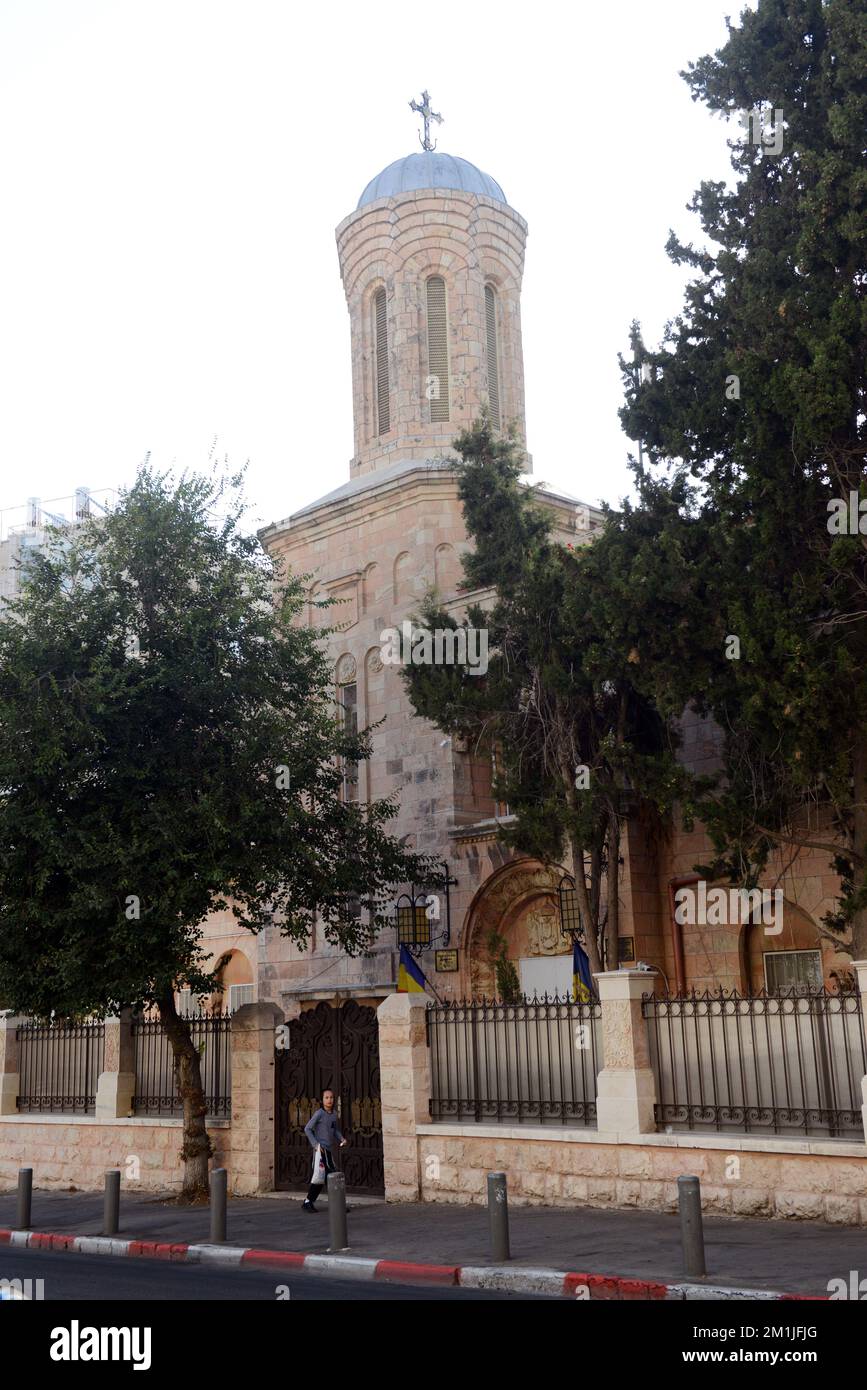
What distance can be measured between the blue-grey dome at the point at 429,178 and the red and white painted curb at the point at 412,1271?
74.6ft

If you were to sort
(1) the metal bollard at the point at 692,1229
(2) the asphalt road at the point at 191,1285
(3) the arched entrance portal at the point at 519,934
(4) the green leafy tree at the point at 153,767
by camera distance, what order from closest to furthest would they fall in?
(1) the metal bollard at the point at 692,1229 → (2) the asphalt road at the point at 191,1285 → (4) the green leafy tree at the point at 153,767 → (3) the arched entrance portal at the point at 519,934

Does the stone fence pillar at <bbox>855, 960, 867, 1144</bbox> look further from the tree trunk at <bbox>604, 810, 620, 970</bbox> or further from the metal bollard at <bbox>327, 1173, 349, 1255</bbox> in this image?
the tree trunk at <bbox>604, 810, 620, 970</bbox>

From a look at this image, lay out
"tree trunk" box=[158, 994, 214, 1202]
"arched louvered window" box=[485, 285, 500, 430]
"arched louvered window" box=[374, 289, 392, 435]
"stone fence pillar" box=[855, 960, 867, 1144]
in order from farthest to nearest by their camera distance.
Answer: "arched louvered window" box=[374, 289, 392, 435]
"arched louvered window" box=[485, 285, 500, 430]
"tree trunk" box=[158, 994, 214, 1202]
"stone fence pillar" box=[855, 960, 867, 1144]

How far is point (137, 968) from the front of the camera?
15.6 m

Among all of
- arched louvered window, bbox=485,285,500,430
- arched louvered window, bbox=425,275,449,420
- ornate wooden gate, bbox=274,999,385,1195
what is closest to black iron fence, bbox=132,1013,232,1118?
ornate wooden gate, bbox=274,999,385,1195

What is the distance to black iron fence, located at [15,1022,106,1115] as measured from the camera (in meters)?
19.5

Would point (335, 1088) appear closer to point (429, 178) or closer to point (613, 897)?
point (613, 897)

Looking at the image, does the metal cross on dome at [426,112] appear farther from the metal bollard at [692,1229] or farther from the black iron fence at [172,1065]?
the metal bollard at [692,1229]

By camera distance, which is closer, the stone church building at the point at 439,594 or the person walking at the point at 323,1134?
the person walking at the point at 323,1134

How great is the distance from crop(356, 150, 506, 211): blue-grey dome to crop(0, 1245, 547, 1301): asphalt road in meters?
23.5

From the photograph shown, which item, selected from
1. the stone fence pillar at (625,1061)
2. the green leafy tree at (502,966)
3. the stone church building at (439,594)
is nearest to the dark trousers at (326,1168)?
the stone fence pillar at (625,1061)

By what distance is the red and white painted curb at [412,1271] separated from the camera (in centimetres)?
909

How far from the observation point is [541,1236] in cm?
1166
